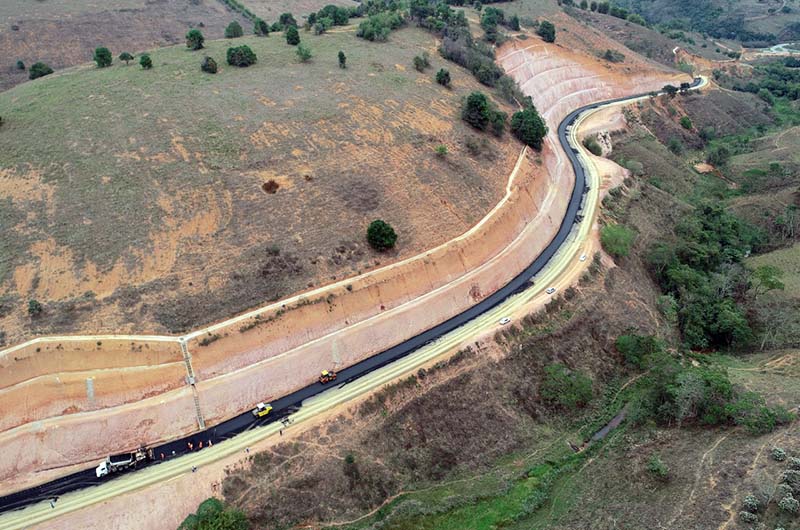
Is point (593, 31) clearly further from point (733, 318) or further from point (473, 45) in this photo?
point (733, 318)

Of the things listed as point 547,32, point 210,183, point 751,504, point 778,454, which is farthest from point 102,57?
point 778,454

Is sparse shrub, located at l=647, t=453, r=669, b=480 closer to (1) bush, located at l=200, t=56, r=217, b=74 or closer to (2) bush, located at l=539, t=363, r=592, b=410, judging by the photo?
(2) bush, located at l=539, t=363, r=592, b=410

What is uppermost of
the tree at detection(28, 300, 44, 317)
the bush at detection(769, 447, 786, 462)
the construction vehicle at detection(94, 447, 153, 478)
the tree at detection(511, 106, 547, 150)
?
the tree at detection(511, 106, 547, 150)

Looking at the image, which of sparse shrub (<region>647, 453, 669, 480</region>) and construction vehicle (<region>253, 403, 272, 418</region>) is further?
construction vehicle (<region>253, 403, 272, 418</region>)

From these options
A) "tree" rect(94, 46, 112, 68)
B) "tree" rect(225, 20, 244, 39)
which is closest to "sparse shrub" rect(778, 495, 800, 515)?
"tree" rect(94, 46, 112, 68)

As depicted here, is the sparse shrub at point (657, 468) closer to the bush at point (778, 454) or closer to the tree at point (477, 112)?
the bush at point (778, 454)

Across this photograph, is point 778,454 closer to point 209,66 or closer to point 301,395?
point 301,395

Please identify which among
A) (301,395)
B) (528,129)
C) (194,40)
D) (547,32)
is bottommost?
(301,395)
